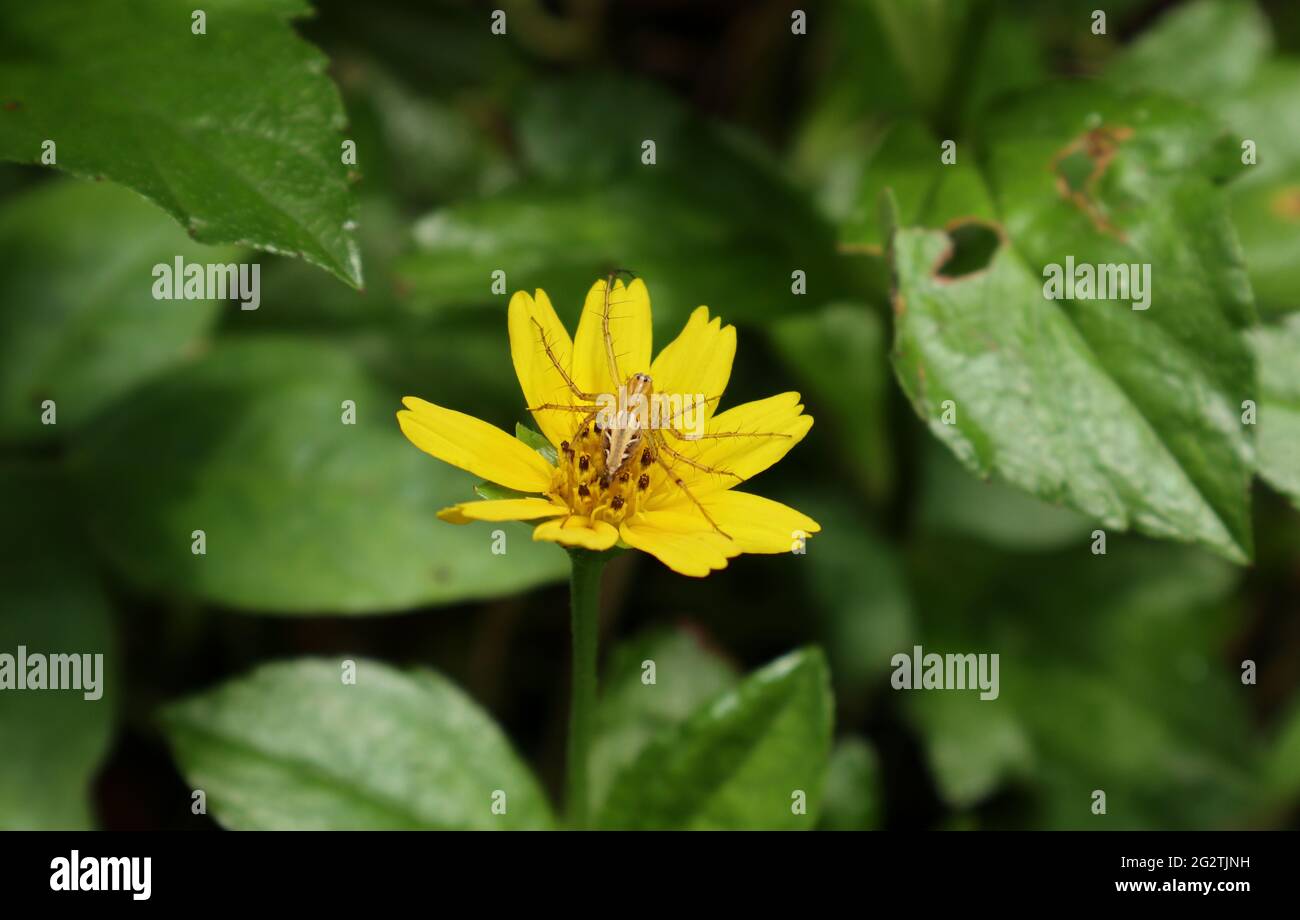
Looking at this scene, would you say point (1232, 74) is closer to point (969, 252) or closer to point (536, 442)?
point (969, 252)

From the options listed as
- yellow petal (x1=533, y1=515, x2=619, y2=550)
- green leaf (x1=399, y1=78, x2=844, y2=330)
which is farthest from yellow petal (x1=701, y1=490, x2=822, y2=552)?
green leaf (x1=399, y1=78, x2=844, y2=330)

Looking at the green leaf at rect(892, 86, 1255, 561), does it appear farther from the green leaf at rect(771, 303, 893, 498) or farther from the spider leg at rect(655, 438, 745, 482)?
the green leaf at rect(771, 303, 893, 498)

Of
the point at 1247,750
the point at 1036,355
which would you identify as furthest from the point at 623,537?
the point at 1247,750

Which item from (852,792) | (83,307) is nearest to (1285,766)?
(852,792)

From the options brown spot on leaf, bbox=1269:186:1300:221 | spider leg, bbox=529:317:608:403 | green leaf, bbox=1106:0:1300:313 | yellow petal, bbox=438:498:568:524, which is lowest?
yellow petal, bbox=438:498:568:524

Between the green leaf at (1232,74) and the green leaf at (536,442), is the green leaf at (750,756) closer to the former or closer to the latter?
the green leaf at (536,442)

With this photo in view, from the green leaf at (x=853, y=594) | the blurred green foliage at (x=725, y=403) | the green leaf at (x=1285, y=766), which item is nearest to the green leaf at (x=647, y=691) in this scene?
the blurred green foliage at (x=725, y=403)

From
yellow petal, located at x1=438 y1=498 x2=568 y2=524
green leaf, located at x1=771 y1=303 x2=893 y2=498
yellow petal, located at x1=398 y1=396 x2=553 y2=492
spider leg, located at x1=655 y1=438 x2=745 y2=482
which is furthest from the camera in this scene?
green leaf, located at x1=771 y1=303 x2=893 y2=498
